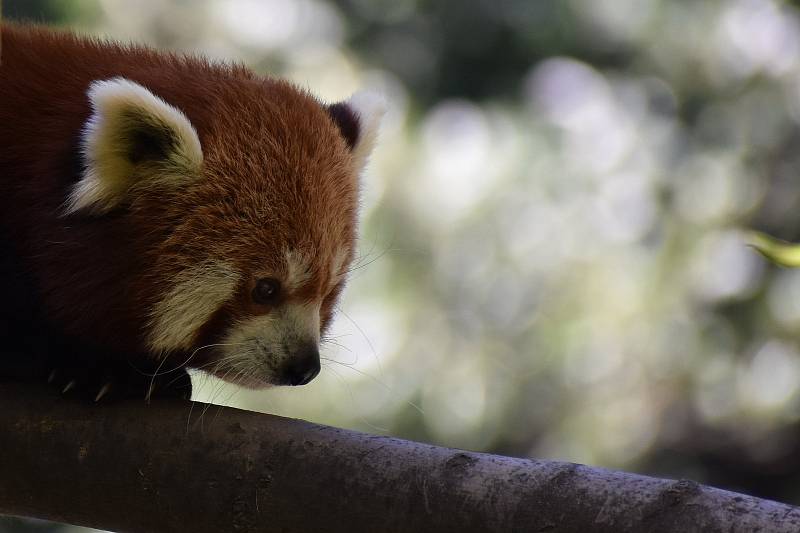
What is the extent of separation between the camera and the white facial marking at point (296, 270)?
2.74m

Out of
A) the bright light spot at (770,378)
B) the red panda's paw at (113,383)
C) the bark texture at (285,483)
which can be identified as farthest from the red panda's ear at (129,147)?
the bright light spot at (770,378)

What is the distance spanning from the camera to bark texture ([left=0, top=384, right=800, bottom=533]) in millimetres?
1871

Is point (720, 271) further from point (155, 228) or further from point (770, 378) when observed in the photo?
point (155, 228)

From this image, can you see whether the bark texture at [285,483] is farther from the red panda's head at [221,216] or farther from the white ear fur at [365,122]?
the white ear fur at [365,122]

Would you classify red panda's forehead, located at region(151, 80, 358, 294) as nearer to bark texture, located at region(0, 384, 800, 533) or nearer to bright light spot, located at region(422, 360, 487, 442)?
bark texture, located at region(0, 384, 800, 533)

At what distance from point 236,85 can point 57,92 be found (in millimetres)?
480

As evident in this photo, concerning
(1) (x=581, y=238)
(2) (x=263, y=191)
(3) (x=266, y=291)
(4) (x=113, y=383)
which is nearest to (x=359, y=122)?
(2) (x=263, y=191)

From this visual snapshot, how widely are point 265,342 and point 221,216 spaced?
352 mm

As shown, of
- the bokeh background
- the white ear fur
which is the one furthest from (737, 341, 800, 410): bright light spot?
the white ear fur

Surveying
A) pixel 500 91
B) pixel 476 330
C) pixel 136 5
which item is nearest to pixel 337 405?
pixel 476 330

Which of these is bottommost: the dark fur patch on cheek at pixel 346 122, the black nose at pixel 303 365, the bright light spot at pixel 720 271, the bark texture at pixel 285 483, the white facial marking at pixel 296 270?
the bark texture at pixel 285 483

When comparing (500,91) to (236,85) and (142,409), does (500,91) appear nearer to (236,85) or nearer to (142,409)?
(236,85)

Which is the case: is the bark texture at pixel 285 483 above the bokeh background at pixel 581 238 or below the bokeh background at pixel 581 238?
below

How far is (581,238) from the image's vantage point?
7.20 metres
